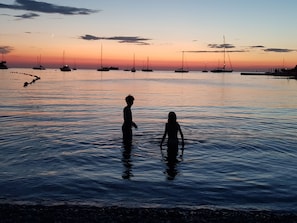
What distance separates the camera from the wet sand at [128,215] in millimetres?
8242

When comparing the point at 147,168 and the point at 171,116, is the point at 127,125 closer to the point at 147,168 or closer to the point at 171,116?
the point at 171,116

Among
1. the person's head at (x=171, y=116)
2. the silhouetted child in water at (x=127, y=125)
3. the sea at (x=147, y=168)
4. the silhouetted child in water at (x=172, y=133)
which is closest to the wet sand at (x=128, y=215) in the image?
the sea at (x=147, y=168)

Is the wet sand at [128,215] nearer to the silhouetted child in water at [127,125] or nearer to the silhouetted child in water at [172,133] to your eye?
the silhouetted child in water at [172,133]

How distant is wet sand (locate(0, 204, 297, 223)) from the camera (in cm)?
824

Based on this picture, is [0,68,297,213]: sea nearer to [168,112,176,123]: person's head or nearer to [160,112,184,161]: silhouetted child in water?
[160,112,184,161]: silhouetted child in water

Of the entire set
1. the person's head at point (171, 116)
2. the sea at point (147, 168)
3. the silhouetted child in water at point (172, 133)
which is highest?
the person's head at point (171, 116)

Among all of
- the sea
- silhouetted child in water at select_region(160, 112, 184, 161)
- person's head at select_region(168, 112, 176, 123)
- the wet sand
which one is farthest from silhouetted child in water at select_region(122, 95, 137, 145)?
the wet sand

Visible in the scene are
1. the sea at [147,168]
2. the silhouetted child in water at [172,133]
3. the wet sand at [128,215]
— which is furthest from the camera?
the silhouetted child in water at [172,133]

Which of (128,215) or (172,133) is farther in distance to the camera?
(172,133)

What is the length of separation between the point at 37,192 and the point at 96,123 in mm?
17191

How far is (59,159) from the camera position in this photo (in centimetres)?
1567

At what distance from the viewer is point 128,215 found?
8578 mm

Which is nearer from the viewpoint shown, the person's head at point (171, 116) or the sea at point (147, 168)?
the sea at point (147, 168)

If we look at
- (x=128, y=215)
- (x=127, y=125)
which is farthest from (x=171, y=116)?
(x=128, y=215)
